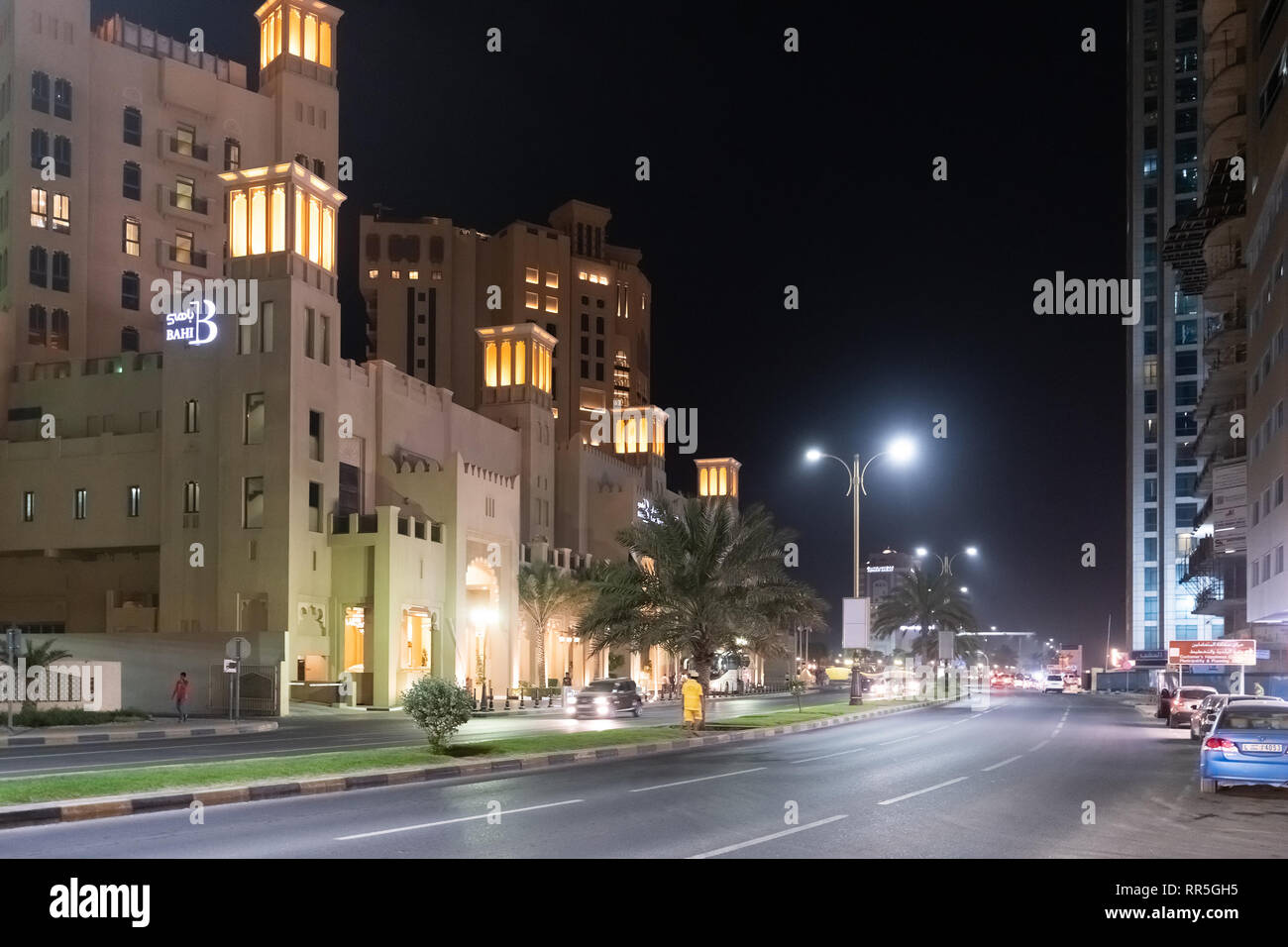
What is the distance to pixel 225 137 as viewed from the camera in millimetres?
82562

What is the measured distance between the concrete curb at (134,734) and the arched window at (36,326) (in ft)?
133

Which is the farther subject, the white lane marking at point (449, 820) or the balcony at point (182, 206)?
the balcony at point (182, 206)

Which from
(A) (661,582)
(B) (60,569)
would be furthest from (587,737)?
(B) (60,569)

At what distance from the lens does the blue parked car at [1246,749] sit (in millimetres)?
17938

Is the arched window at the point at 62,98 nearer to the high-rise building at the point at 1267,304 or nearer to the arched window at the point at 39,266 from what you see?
the arched window at the point at 39,266

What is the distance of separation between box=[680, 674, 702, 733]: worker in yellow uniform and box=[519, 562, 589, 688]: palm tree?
34137 mm

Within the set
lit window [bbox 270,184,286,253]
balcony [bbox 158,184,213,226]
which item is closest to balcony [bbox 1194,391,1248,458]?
lit window [bbox 270,184,286,253]

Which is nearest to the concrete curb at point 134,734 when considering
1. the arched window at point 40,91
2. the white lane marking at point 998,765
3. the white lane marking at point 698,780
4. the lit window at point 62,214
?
the white lane marking at point 698,780

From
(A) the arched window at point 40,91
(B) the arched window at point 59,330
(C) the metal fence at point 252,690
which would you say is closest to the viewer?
(C) the metal fence at point 252,690

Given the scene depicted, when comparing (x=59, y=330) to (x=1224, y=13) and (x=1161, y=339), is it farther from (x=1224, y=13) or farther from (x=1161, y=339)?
(x=1161, y=339)

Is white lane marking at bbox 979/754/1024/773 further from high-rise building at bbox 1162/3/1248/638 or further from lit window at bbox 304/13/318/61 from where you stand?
lit window at bbox 304/13/318/61

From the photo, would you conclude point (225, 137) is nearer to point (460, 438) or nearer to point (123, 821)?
point (460, 438)

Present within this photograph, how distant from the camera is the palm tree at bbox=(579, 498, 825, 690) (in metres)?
36.3
